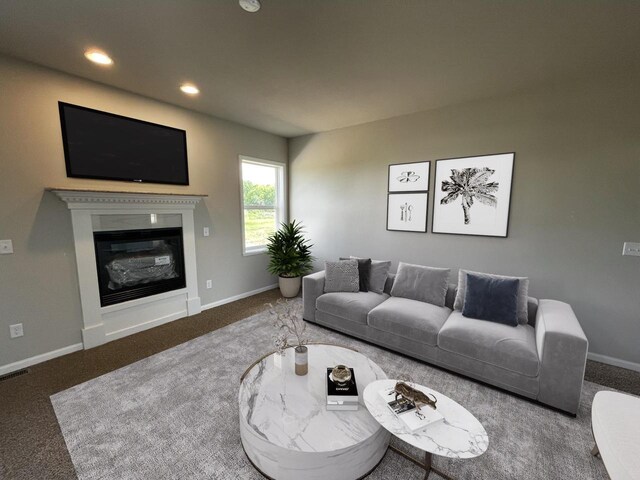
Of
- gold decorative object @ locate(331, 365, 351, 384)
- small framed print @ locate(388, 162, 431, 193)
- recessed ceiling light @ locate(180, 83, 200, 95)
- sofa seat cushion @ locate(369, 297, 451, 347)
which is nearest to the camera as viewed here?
gold decorative object @ locate(331, 365, 351, 384)

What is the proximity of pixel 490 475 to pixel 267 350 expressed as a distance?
6.43ft

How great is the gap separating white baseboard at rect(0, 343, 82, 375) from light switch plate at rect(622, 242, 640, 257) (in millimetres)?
5379

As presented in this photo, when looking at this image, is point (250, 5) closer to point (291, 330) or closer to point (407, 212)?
point (291, 330)

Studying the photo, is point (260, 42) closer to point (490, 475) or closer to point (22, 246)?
point (22, 246)

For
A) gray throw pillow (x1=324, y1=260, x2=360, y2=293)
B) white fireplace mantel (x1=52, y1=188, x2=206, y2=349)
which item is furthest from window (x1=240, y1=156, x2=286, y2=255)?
gray throw pillow (x1=324, y1=260, x2=360, y2=293)

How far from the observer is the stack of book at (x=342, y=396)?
1560 mm

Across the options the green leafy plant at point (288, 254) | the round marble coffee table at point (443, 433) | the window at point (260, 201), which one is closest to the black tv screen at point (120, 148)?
the window at point (260, 201)

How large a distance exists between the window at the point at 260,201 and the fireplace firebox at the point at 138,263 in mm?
1085

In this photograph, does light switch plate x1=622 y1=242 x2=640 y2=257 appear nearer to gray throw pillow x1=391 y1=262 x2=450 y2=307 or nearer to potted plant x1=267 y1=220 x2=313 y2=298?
gray throw pillow x1=391 y1=262 x2=450 y2=307

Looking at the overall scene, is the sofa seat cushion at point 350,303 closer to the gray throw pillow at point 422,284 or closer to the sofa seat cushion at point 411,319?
the sofa seat cushion at point 411,319

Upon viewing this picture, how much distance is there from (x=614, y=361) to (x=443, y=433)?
8.38ft

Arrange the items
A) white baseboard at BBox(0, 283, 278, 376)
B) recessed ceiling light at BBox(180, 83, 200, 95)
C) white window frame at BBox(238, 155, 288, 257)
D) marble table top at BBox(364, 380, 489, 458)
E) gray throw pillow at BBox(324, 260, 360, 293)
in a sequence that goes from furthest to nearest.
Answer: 1. white window frame at BBox(238, 155, 288, 257)
2. gray throw pillow at BBox(324, 260, 360, 293)
3. recessed ceiling light at BBox(180, 83, 200, 95)
4. white baseboard at BBox(0, 283, 278, 376)
5. marble table top at BBox(364, 380, 489, 458)

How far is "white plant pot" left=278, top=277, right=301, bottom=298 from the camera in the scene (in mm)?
4295

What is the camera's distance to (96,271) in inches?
110
